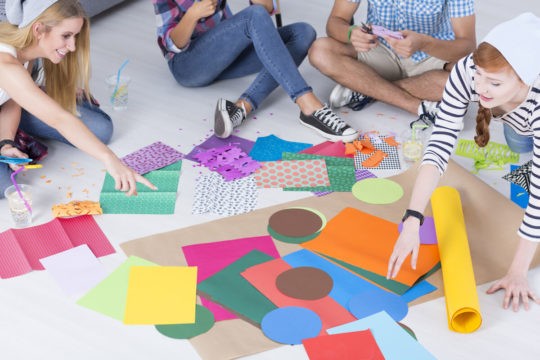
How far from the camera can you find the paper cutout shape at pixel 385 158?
9.28ft

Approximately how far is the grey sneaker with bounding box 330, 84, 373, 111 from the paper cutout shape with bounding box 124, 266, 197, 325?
1.18 meters

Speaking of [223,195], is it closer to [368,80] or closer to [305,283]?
[305,283]

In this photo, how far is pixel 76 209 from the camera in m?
2.54

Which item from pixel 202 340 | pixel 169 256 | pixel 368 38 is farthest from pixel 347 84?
pixel 202 340

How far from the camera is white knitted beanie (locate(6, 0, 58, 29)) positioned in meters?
2.36

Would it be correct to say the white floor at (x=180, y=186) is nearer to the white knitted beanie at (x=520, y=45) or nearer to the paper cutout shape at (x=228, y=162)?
the paper cutout shape at (x=228, y=162)

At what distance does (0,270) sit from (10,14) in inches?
32.1

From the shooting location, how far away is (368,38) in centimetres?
292

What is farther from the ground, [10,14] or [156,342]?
[10,14]

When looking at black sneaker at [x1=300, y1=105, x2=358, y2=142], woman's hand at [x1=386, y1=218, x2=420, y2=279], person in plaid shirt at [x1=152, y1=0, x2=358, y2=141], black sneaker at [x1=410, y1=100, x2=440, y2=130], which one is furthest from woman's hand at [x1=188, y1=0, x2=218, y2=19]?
woman's hand at [x1=386, y1=218, x2=420, y2=279]

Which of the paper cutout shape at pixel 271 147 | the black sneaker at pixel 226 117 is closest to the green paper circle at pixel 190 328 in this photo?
the paper cutout shape at pixel 271 147

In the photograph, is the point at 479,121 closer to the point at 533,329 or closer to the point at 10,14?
the point at 533,329

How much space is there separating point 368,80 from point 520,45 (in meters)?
1.19

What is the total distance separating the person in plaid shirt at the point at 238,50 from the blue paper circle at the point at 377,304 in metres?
0.91
